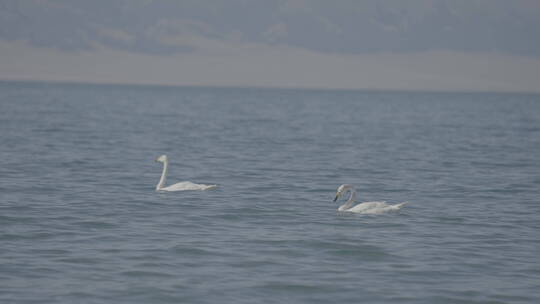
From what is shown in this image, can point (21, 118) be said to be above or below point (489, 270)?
above

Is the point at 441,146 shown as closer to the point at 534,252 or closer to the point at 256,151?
the point at 256,151

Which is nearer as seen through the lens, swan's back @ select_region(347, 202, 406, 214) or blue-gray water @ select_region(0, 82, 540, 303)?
blue-gray water @ select_region(0, 82, 540, 303)

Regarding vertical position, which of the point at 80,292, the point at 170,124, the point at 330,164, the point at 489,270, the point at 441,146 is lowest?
the point at 80,292

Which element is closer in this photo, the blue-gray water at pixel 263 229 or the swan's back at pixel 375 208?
the blue-gray water at pixel 263 229

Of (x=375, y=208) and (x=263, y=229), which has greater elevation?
(x=375, y=208)

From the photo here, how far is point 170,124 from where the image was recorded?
5966 cm

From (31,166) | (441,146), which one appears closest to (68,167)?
(31,166)

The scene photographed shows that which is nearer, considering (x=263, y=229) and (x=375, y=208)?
(x=263, y=229)

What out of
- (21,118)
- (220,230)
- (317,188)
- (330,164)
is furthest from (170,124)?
(220,230)

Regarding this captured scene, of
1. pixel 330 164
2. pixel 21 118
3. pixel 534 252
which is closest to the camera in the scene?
pixel 534 252

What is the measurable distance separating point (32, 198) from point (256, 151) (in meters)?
17.5

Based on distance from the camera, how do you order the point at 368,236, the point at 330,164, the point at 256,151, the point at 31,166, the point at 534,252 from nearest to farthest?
1. the point at 534,252
2. the point at 368,236
3. the point at 31,166
4. the point at 330,164
5. the point at 256,151

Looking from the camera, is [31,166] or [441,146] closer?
[31,166]

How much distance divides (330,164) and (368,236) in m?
15.7
